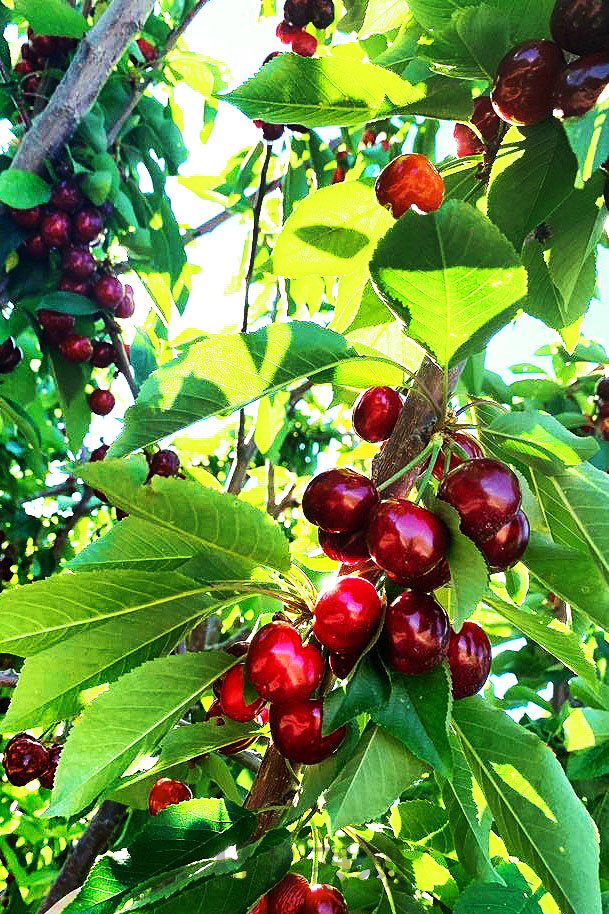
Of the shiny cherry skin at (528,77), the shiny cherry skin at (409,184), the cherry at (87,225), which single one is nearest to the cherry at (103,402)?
the cherry at (87,225)

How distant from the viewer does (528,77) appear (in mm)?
882

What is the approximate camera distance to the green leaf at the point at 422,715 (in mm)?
656

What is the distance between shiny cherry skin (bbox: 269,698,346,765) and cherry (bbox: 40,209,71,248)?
192cm

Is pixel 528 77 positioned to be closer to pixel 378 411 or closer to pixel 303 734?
pixel 378 411

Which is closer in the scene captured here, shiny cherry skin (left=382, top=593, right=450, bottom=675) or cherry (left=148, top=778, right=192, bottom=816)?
shiny cherry skin (left=382, top=593, right=450, bottom=675)

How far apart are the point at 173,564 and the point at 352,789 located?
0.29 metres

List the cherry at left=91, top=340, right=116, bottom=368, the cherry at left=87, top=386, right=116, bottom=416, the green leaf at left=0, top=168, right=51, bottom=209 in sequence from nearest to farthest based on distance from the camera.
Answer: the green leaf at left=0, top=168, right=51, bottom=209, the cherry at left=91, top=340, right=116, bottom=368, the cherry at left=87, top=386, right=116, bottom=416

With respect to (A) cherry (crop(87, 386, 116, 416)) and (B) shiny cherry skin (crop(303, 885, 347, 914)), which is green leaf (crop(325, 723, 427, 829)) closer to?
(B) shiny cherry skin (crop(303, 885, 347, 914))

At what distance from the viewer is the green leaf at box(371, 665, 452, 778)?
0.66m

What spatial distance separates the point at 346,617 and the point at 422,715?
106mm

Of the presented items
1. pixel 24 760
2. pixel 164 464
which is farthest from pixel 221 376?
pixel 164 464

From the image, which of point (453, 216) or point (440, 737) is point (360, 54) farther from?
point (440, 737)

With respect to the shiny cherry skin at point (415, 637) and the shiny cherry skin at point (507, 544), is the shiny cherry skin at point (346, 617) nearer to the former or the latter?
the shiny cherry skin at point (415, 637)

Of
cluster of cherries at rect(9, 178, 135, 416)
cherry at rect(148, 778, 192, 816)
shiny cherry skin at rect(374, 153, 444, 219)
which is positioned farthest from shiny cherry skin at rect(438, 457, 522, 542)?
cluster of cherries at rect(9, 178, 135, 416)
